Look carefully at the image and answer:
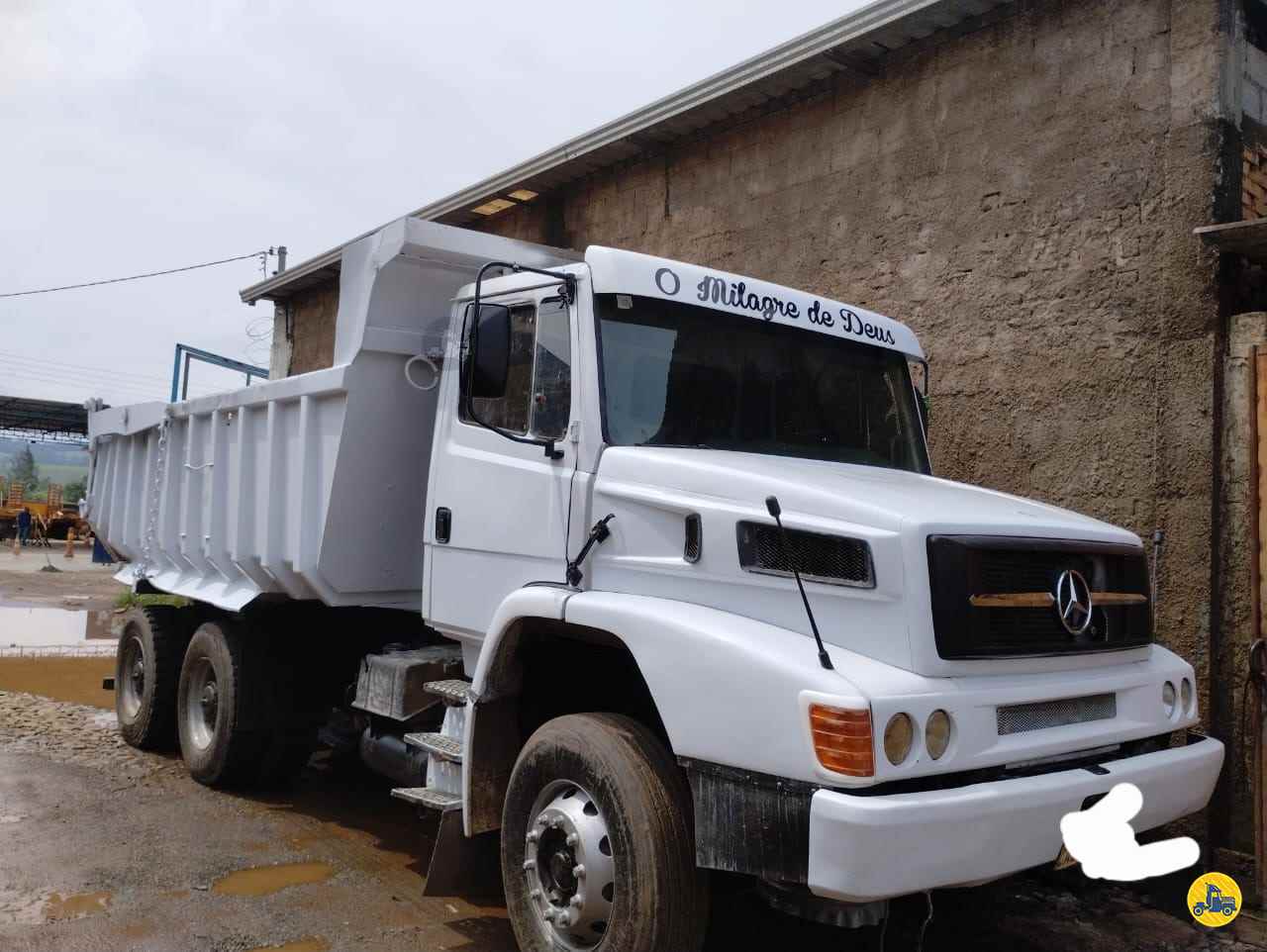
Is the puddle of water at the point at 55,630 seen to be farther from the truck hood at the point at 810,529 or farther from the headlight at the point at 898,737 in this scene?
the headlight at the point at 898,737

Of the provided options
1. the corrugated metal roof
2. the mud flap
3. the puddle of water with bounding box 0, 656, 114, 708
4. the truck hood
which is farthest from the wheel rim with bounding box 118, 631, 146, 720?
the corrugated metal roof

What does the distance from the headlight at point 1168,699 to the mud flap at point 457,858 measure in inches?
104

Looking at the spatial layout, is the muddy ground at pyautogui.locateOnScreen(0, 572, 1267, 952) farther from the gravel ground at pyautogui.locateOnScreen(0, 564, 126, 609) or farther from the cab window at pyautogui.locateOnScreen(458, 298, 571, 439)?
the gravel ground at pyautogui.locateOnScreen(0, 564, 126, 609)

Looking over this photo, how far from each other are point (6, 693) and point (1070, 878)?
9.18 m

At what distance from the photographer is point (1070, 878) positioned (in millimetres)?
3779

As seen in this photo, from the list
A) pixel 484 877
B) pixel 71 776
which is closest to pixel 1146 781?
pixel 484 877

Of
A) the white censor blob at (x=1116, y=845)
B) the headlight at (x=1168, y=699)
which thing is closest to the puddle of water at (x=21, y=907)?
the white censor blob at (x=1116, y=845)

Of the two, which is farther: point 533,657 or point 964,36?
point 964,36

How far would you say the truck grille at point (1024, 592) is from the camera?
11.2 feet

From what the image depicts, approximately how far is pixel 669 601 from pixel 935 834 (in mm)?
1185

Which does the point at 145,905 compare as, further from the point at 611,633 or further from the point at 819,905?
the point at 819,905

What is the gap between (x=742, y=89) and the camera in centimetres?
857

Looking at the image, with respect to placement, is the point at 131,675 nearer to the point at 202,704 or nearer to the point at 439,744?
the point at 202,704

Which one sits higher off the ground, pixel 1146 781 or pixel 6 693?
pixel 1146 781
